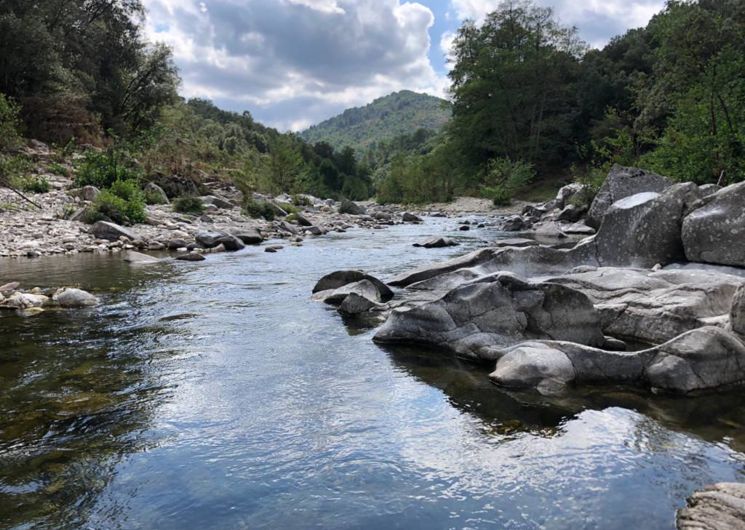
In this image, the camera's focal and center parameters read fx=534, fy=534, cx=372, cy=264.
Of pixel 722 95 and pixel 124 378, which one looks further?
pixel 722 95

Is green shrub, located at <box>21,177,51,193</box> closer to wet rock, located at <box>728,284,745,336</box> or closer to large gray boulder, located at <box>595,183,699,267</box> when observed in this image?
large gray boulder, located at <box>595,183,699,267</box>

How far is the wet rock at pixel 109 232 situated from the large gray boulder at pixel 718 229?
17.3m

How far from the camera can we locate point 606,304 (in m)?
8.03

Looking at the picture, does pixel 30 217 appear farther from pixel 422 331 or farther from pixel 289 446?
pixel 289 446

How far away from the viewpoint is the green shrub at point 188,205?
87.8 feet

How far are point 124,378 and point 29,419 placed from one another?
4.05 feet

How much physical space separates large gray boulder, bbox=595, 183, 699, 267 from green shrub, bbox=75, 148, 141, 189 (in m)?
21.1

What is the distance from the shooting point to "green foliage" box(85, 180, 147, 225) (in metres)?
20.7

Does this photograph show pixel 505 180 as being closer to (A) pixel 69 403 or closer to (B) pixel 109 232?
(B) pixel 109 232

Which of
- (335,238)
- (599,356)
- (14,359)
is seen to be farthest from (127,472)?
(335,238)

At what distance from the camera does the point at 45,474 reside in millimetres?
3963

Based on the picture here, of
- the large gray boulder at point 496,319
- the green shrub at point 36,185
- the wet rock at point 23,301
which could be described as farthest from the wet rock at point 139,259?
the large gray boulder at point 496,319

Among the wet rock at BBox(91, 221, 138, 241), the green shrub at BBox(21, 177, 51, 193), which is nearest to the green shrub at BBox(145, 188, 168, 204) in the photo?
the green shrub at BBox(21, 177, 51, 193)

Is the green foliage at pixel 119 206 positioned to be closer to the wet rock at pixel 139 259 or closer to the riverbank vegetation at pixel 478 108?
the riverbank vegetation at pixel 478 108
